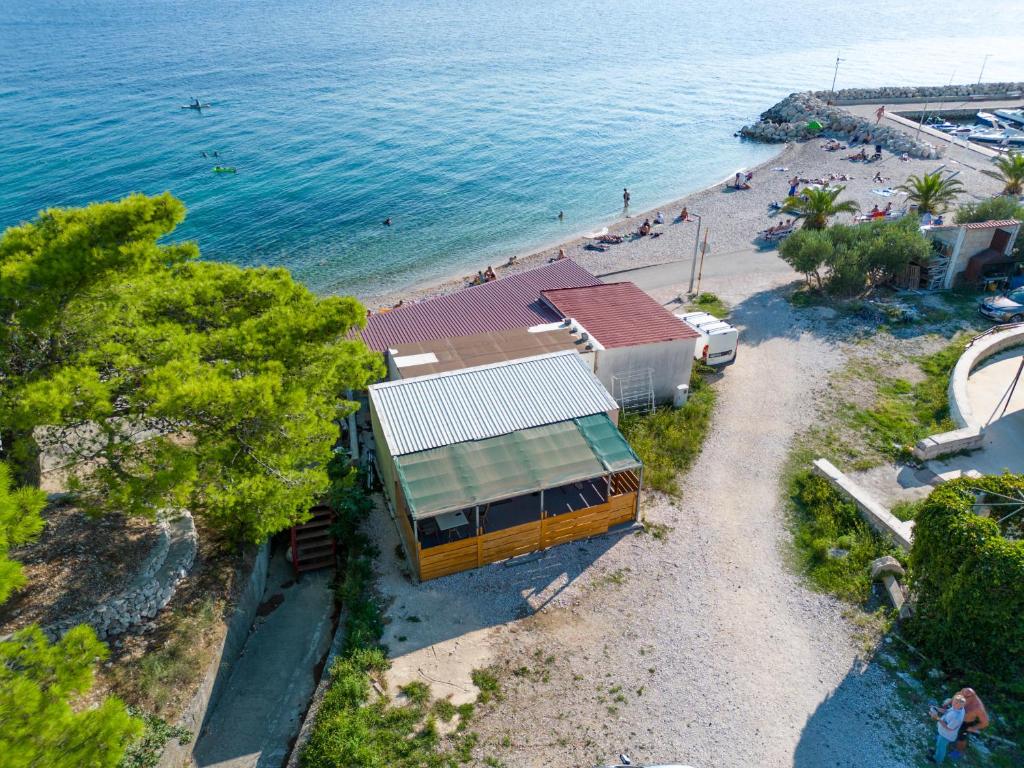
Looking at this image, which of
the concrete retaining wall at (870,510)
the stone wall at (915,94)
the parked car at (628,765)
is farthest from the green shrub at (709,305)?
the stone wall at (915,94)

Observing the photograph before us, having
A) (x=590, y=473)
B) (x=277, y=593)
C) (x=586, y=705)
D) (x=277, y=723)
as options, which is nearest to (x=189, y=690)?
(x=277, y=723)

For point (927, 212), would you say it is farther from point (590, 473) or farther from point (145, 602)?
point (145, 602)

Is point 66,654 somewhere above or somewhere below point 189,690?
above

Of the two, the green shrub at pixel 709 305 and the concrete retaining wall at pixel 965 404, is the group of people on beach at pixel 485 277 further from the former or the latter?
the concrete retaining wall at pixel 965 404

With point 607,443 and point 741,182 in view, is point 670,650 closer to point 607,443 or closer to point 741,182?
point 607,443

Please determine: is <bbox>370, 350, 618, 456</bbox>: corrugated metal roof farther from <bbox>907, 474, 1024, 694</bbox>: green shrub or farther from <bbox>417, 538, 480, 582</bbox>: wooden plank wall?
<bbox>907, 474, 1024, 694</bbox>: green shrub
